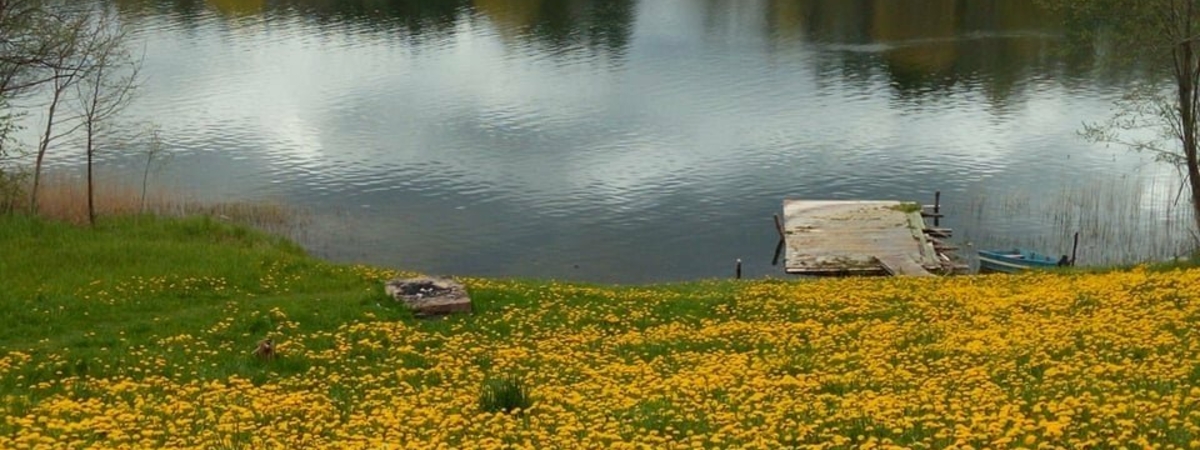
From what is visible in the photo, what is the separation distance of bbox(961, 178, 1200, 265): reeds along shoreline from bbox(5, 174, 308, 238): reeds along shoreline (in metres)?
31.7

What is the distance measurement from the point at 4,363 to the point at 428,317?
998 cm

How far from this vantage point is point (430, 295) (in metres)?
32.6

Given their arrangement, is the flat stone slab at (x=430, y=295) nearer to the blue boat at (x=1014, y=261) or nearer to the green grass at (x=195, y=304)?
the green grass at (x=195, y=304)

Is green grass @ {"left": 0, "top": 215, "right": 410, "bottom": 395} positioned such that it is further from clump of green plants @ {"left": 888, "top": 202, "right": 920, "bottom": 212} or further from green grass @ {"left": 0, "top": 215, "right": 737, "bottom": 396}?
clump of green plants @ {"left": 888, "top": 202, "right": 920, "bottom": 212}

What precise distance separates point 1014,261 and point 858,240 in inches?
261

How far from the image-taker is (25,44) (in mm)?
40375

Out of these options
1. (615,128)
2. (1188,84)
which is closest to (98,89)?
(615,128)

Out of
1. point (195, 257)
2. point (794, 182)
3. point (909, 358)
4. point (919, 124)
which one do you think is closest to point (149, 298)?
point (195, 257)

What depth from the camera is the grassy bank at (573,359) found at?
1789 centimetres

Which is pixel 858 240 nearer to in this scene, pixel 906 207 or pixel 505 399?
pixel 906 207

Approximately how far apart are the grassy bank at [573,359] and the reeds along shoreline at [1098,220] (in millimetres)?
17329

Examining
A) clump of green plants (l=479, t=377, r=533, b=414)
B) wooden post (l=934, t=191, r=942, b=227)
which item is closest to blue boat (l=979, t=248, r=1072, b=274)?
wooden post (l=934, t=191, r=942, b=227)

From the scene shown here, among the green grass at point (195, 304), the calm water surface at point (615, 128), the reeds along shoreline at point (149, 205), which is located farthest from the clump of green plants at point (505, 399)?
the reeds along shoreline at point (149, 205)

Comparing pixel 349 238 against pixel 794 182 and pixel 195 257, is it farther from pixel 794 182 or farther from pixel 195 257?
pixel 794 182
